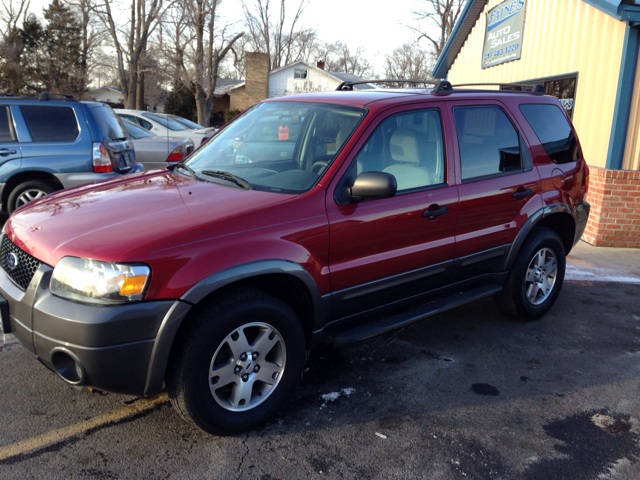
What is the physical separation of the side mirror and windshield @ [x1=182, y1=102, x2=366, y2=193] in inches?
10.4

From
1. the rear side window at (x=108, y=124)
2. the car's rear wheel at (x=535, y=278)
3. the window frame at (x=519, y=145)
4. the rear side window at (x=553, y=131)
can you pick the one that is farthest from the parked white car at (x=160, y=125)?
the car's rear wheel at (x=535, y=278)

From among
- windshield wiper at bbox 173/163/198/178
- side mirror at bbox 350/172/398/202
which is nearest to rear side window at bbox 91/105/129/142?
windshield wiper at bbox 173/163/198/178

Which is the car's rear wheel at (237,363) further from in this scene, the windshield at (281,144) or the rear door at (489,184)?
the rear door at (489,184)

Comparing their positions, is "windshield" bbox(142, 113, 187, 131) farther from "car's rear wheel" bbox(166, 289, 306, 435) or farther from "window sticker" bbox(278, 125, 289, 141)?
"car's rear wheel" bbox(166, 289, 306, 435)

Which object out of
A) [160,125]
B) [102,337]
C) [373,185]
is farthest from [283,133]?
[160,125]

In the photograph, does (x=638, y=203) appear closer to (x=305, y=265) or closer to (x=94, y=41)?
(x=305, y=265)

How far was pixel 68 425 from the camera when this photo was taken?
3061mm

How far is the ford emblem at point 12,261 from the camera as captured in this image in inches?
117

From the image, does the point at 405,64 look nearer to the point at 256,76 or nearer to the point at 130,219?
the point at 256,76

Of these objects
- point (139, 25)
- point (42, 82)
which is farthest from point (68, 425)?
point (42, 82)

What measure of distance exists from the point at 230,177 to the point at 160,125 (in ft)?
33.1

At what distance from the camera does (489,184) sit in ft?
13.5

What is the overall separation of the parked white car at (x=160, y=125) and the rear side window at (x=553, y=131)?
9.08 meters

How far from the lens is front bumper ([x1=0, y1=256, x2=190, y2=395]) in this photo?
2.50 metres
